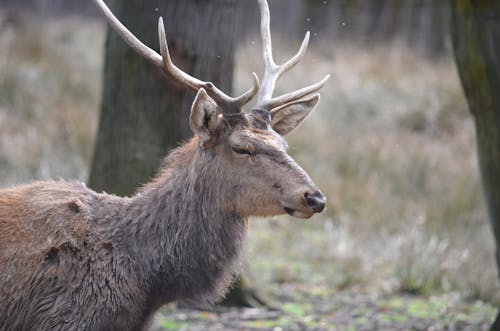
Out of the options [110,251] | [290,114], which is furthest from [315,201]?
[110,251]

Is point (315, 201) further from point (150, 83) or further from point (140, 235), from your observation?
point (150, 83)

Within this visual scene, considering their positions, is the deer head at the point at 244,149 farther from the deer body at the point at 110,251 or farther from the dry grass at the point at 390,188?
the dry grass at the point at 390,188

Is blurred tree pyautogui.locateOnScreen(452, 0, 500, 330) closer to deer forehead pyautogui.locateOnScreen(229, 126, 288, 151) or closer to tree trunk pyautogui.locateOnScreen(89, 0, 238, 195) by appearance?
tree trunk pyautogui.locateOnScreen(89, 0, 238, 195)

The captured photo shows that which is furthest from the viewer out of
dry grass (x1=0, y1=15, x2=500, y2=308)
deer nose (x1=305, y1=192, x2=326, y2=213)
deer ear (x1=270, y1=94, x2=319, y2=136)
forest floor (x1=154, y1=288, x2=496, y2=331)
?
dry grass (x1=0, y1=15, x2=500, y2=308)

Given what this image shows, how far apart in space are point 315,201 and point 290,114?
3.26 feet

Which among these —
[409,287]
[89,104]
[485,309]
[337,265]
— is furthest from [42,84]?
[485,309]

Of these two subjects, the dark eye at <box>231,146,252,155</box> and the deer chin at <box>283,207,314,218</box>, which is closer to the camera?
the deer chin at <box>283,207,314,218</box>

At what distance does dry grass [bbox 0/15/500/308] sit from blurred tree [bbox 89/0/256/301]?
1.25 metres

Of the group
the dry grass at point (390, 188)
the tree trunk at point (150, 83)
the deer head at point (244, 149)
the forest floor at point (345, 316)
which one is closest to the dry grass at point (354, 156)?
the dry grass at point (390, 188)

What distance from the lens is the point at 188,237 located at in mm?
4520

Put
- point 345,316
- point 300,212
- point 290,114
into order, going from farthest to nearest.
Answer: point 345,316 < point 290,114 < point 300,212

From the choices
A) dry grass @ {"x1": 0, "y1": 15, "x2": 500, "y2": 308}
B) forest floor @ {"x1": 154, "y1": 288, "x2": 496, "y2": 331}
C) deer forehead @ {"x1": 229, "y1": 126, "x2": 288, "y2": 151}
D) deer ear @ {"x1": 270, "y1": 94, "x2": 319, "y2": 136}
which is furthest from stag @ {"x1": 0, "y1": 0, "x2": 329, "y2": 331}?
dry grass @ {"x1": 0, "y1": 15, "x2": 500, "y2": 308}

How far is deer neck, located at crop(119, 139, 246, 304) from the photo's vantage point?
4.49m

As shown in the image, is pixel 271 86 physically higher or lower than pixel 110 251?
higher
